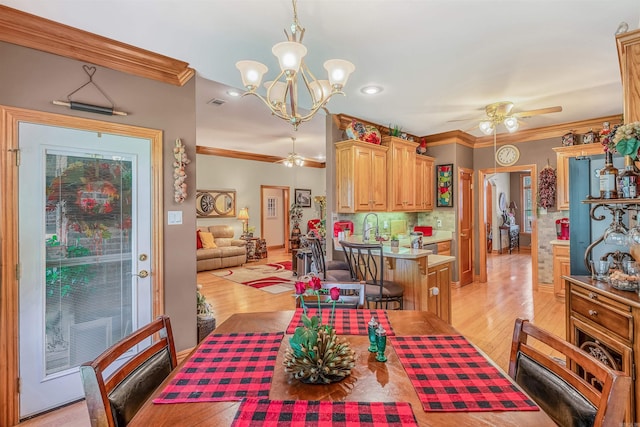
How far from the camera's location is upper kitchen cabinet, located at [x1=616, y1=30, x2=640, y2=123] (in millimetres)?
1761

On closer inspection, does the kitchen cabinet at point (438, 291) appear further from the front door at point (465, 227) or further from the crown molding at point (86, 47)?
the crown molding at point (86, 47)

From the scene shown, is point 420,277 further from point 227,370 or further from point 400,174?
point 227,370

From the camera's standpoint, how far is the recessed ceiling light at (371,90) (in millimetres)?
3281

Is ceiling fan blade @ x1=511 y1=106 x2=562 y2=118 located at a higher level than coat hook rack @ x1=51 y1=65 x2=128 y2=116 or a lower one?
higher

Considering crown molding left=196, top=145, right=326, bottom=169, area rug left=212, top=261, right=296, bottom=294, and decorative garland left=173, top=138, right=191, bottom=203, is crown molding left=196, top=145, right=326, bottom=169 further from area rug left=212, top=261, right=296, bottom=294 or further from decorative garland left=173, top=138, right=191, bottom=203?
decorative garland left=173, top=138, right=191, bottom=203

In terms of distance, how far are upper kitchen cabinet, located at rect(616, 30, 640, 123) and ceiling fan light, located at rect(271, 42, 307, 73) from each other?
1.80m

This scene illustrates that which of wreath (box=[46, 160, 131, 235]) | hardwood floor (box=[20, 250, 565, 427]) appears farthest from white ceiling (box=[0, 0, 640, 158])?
hardwood floor (box=[20, 250, 565, 427])

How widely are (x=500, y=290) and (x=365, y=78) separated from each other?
4186 mm

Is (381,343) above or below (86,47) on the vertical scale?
below

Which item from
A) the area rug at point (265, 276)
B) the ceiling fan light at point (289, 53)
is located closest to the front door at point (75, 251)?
the ceiling fan light at point (289, 53)

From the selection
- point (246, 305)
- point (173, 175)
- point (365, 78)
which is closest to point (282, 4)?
point (365, 78)

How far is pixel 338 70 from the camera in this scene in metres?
1.90

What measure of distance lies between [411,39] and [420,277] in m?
2.07

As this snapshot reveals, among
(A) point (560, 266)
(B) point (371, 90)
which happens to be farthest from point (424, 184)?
(B) point (371, 90)
